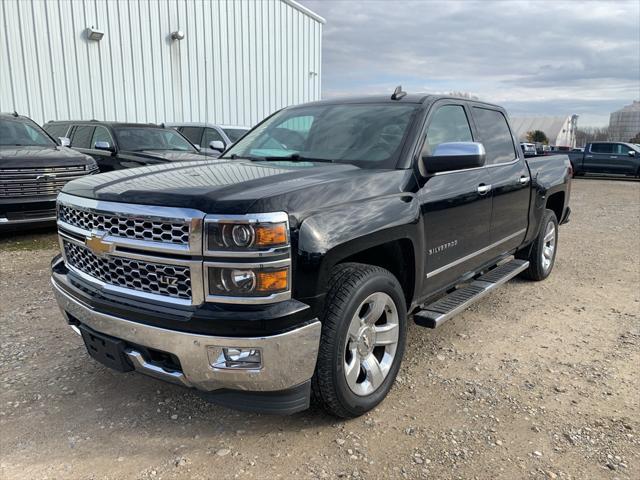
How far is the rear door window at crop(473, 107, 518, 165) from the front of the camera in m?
4.38

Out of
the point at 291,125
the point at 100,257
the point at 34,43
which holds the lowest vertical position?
the point at 100,257

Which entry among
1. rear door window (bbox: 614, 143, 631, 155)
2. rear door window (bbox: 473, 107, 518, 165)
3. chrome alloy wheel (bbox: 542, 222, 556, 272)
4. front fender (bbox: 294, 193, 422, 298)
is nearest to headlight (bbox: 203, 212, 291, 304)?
front fender (bbox: 294, 193, 422, 298)

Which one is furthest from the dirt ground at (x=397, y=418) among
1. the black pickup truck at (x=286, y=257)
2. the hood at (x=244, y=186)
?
the hood at (x=244, y=186)

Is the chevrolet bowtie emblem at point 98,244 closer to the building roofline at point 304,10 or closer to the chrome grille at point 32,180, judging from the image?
the chrome grille at point 32,180

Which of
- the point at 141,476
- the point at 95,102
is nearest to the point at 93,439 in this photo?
the point at 141,476

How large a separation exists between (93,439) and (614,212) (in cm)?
1201

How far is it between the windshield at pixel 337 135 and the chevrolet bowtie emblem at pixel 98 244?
1.44m

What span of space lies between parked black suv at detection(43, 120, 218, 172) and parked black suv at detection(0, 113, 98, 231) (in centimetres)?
112

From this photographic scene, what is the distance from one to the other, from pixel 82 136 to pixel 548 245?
8866 millimetres

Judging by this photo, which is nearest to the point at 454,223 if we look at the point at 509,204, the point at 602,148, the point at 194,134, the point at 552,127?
the point at 509,204

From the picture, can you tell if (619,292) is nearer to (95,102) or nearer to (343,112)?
(343,112)

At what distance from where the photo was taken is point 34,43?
12.5m

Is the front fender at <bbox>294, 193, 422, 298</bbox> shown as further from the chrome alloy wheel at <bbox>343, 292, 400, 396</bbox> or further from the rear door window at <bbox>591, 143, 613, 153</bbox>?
the rear door window at <bbox>591, 143, 613, 153</bbox>

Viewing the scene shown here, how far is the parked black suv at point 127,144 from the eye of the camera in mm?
8977
